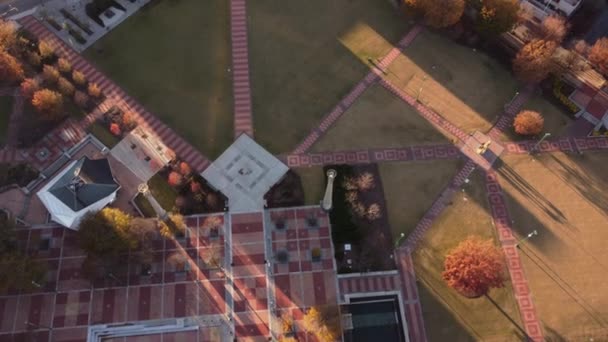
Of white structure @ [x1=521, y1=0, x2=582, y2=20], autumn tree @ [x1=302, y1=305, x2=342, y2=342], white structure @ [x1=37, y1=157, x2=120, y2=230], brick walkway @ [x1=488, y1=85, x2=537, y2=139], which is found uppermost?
white structure @ [x1=521, y1=0, x2=582, y2=20]

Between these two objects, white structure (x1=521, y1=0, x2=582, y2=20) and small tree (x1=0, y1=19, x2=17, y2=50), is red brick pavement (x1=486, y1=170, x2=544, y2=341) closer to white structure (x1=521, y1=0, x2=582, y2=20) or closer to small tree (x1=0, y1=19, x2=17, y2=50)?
white structure (x1=521, y1=0, x2=582, y2=20)

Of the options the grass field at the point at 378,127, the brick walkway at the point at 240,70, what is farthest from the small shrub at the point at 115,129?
the grass field at the point at 378,127

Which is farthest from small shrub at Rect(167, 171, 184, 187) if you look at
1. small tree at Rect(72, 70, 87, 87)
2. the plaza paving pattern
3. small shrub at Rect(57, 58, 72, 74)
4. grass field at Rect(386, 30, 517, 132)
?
grass field at Rect(386, 30, 517, 132)

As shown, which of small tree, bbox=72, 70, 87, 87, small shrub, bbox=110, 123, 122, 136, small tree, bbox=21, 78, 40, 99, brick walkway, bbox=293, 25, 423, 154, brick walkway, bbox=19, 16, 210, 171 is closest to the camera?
small tree, bbox=21, 78, 40, 99

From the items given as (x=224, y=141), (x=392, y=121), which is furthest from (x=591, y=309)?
(x=224, y=141)

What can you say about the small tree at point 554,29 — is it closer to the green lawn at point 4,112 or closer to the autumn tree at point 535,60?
the autumn tree at point 535,60

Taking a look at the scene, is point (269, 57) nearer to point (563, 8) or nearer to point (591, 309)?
point (563, 8)
